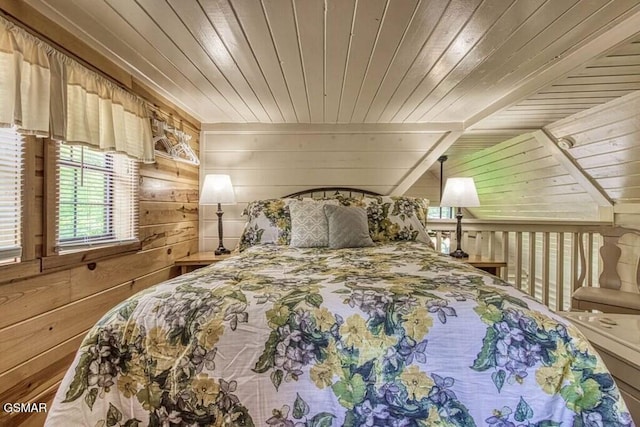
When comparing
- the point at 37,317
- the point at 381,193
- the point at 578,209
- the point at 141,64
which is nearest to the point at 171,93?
the point at 141,64

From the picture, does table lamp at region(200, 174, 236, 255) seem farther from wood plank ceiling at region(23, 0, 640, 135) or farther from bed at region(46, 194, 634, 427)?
bed at region(46, 194, 634, 427)

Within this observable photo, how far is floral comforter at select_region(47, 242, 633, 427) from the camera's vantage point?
870 millimetres

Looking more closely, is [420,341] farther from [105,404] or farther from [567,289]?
[567,289]

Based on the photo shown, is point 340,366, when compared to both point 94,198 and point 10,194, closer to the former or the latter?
point 10,194

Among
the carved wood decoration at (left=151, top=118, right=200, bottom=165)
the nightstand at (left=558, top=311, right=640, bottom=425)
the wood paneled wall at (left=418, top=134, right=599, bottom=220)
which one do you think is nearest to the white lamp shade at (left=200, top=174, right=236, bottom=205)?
the carved wood decoration at (left=151, top=118, right=200, bottom=165)

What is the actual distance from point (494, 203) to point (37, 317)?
4823 millimetres

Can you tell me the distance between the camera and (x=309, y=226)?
7.75 ft

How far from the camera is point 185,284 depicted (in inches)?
44.5

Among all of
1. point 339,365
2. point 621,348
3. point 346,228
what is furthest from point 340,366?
point 346,228

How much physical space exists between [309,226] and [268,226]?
0.42m

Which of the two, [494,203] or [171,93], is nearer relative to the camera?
[171,93]

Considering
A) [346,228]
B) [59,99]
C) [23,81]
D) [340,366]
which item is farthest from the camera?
[346,228]

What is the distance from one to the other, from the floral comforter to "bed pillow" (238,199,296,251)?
5.08 feet

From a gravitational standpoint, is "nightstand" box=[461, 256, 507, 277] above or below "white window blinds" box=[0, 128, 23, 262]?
below
